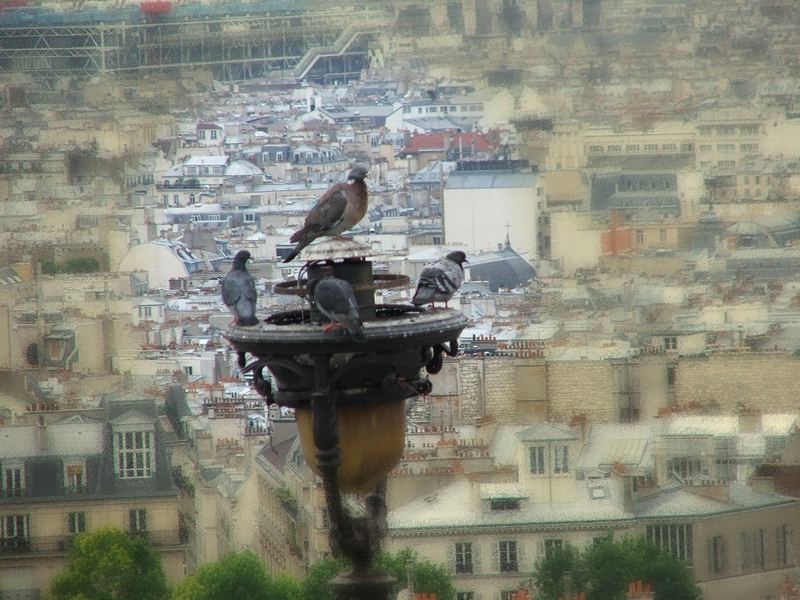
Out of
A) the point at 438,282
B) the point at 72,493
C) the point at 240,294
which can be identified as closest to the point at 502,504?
the point at 72,493

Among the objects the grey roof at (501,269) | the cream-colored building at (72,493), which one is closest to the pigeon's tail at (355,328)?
the cream-colored building at (72,493)

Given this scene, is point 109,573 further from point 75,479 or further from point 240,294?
point 240,294

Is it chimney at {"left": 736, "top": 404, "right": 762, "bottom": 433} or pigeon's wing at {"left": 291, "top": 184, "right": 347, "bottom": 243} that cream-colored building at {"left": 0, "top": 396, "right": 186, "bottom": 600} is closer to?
chimney at {"left": 736, "top": 404, "right": 762, "bottom": 433}

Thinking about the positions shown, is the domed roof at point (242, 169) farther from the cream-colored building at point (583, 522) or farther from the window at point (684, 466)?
the cream-colored building at point (583, 522)

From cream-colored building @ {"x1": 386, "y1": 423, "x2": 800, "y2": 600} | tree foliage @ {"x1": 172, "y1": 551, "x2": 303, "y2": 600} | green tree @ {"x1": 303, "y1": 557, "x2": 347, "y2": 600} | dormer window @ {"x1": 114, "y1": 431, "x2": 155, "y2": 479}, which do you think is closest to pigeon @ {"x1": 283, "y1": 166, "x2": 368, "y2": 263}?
green tree @ {"x1": 303, "y1": 557, "x2": 347, "y2": 600}

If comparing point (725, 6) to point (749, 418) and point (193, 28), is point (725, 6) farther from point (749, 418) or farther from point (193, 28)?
point (749, 418)

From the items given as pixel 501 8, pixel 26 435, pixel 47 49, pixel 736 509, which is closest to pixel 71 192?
pixel 47 49
